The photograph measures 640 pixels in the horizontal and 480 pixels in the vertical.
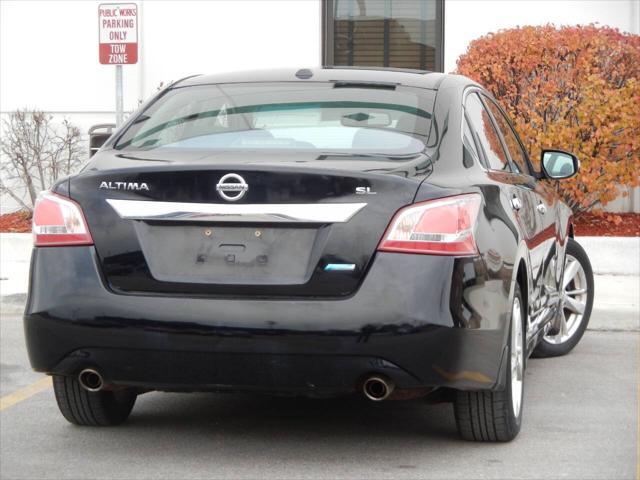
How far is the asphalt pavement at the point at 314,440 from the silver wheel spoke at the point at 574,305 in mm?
1057

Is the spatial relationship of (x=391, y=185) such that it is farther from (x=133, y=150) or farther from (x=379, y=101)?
(x=133, y=150)

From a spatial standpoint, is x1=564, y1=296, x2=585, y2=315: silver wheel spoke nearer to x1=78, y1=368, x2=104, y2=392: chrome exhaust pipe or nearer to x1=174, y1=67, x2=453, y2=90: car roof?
x1=174, y1=67, x2=453, y2=90: car roof

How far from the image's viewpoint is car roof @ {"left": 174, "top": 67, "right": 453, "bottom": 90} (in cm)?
595

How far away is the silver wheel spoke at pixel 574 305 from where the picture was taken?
26.8ft

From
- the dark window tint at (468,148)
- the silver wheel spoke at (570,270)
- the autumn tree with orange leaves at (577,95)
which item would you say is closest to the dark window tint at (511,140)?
the dark window tint at (468,148)

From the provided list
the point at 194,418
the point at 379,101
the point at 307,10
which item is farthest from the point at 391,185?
the point at 307,10

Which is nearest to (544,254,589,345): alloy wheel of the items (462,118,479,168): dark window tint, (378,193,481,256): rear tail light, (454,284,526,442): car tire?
(454,284,526,442): car tire

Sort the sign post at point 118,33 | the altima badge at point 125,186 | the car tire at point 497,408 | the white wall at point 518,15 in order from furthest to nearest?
1. the white wall at point 518,15
2. the sign post at point 118,33
3. the car tire at point 497,408
4. the altima badge at point 125,186

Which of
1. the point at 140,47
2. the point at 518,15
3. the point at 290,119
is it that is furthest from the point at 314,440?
the point at 140,47

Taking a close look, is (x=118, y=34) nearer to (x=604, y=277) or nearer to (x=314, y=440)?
(x=604, y=277)

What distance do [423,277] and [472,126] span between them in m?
1.22

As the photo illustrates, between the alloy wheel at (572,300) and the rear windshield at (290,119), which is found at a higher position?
the rear windshield at (290,119)

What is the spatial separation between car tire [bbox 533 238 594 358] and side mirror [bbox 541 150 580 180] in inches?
37.7

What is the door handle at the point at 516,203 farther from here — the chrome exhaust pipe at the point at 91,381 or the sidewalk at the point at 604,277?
the sidewalk at the point at 604,277
